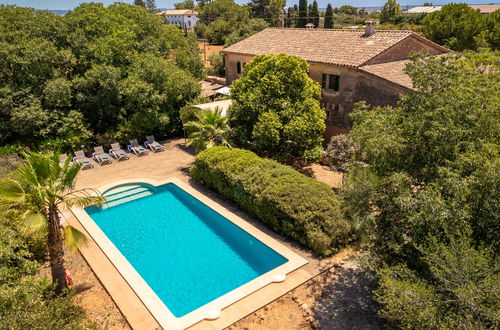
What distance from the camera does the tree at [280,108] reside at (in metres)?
20.6

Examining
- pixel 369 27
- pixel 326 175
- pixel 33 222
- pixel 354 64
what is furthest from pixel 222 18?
pixel 33 222

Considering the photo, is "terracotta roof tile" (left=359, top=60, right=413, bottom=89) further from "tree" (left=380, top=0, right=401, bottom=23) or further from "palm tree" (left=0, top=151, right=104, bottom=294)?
"tree" (left=380, top=0, right=401, bottom=23)

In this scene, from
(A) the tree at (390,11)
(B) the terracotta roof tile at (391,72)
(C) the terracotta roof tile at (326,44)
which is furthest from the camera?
(A) the tree at (390,11)

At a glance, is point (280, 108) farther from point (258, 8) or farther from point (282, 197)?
point (258, 8)

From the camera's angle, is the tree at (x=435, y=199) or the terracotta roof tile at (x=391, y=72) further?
the terracotta roof tile at (x=391, y=72)

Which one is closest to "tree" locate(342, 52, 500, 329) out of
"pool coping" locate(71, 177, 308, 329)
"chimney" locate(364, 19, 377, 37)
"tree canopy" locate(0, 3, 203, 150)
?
"pool coping" locate(71, 177, 308, 329)

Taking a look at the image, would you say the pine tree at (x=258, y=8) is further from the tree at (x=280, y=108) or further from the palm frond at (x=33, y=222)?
the palm frond at (x=33, y=222)

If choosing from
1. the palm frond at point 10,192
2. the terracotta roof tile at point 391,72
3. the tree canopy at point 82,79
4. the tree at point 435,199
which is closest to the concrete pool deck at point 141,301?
the palm frond at point 10,192

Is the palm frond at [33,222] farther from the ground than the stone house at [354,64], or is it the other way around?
the stone house at [354,64]

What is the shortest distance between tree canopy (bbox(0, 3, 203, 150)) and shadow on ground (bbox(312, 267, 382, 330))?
19.5 m

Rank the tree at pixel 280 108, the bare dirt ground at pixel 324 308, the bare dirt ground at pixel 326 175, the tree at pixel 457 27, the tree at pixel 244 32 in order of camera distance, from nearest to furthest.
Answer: the bare dirt ground at pixel 324 308
the tree at pixel 280 108
the bare dirt ground at pixel 326 175
the tree at pixel 457 27
the tree at pixel 244 32

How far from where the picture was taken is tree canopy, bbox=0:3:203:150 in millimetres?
23031

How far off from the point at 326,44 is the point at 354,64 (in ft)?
17.0

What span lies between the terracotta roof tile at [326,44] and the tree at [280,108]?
5458 millimetres
